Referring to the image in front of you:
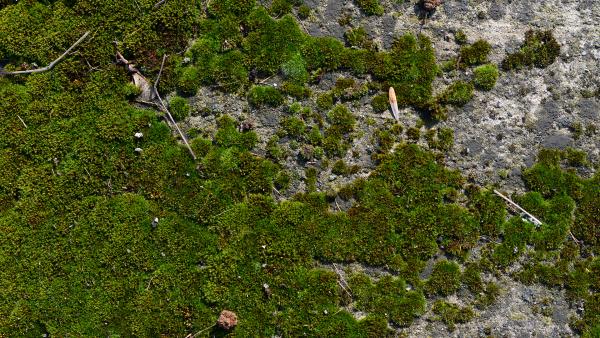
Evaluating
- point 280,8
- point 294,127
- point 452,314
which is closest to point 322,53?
point 280,8

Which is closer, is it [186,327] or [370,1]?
[186,327]

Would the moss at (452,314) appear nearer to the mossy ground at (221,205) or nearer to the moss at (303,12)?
the mossy ground at (221,205)

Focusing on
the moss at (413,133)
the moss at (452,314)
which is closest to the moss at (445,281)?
the moss at (452,314)

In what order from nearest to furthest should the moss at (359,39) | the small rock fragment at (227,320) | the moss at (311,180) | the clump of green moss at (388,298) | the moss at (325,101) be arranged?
the small rock fragment at (227,320) < the clump of green moss at (388,298) < the moss at (311,180) < the moss at (325,101) < the moss at (359,39)

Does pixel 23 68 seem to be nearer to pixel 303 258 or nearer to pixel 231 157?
pixel 231 157

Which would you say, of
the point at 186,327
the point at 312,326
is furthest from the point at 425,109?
the point at 186,327

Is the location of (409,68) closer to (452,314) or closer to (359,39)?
(359,39)

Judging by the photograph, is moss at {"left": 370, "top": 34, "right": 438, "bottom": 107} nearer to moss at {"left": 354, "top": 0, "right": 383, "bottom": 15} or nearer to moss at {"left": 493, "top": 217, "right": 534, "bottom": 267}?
moss at {"left": 354, "top": 0, "right": 383, "bottom": 15}
